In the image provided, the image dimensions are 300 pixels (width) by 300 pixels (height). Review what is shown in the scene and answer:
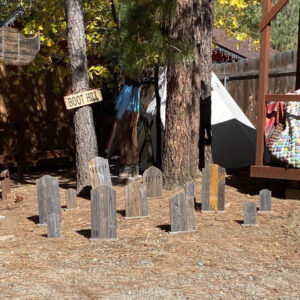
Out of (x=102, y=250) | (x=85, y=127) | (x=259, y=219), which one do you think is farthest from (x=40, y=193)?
(x=259, y=219)

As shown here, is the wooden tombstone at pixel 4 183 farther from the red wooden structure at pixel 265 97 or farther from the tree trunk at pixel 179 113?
the red wooden structure at pixel 265 97

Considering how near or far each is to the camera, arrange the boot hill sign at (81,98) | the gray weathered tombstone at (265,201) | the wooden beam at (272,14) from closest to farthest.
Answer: the gray weathered tombstone at (265,201) → the wooden beam at (272,14) → the boot hill sign at (81,98)

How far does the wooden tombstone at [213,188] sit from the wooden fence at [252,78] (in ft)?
Result: 18.6

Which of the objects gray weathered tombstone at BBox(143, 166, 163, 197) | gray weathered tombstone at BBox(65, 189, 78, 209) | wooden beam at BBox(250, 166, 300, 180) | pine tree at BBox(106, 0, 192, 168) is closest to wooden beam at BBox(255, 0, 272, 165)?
wooden beam at BBox(250, 166, 300, 180)

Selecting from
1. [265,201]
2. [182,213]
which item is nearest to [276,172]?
[265,201]

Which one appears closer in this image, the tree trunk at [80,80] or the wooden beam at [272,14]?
the wooden beam at [272,14]

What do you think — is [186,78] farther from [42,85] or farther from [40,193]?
[42,85]

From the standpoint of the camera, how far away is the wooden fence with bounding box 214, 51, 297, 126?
1249 cm

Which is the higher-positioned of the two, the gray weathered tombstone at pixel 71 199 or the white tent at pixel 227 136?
the white tent at pixel 227 136

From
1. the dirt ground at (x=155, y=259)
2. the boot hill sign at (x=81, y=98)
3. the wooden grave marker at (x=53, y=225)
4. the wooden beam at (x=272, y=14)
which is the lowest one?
the dirt ground at (x=155, y=259)

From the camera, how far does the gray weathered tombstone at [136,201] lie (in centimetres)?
693

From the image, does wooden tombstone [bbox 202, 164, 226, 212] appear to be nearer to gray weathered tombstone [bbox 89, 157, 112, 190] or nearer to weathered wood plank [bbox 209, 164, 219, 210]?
weathered wood plank [bbox 209, 164, 219, 210]

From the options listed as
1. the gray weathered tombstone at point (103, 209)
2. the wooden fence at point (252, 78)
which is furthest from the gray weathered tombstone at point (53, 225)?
the wooden fence at point (252, 78)

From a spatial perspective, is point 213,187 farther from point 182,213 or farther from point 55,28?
point 55,28
